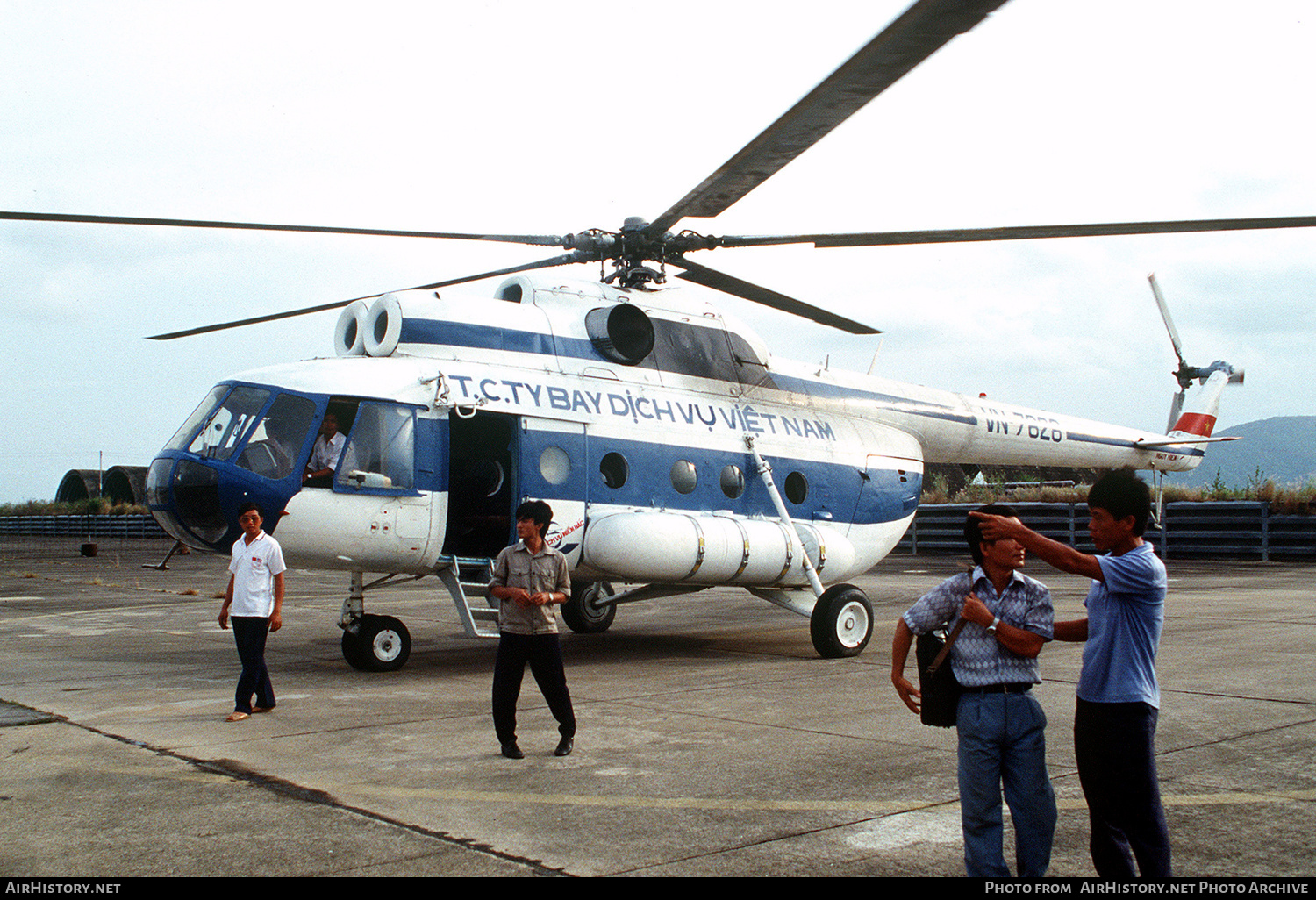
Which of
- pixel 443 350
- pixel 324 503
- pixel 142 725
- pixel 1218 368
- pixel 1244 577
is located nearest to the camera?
pixel 142 725


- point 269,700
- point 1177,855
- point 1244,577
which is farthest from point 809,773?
point 1244,577

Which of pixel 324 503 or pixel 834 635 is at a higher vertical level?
pixel 324 503

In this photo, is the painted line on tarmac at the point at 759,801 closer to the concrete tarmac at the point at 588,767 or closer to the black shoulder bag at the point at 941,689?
the concrete tarmac at the point at 588,767

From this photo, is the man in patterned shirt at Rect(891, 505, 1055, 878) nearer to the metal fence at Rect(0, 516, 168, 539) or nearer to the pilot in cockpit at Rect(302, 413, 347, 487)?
the pilot in cockpit at Rect(302, 413, 347, 487)

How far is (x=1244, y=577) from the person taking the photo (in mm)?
21188

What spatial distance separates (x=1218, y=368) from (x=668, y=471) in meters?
13.3

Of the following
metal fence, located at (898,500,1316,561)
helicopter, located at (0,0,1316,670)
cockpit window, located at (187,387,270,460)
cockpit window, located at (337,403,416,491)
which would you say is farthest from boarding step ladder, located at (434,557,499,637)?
metal fence, located at (898,500,1316,561)

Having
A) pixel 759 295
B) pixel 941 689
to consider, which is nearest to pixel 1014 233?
pixel 759 295

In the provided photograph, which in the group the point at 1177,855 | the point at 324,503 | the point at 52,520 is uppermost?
the point at 324,503

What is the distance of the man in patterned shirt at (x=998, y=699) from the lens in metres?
3.78

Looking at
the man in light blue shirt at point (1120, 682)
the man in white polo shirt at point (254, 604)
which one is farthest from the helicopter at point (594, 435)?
the man in light blue shirt at point (1120, 682)

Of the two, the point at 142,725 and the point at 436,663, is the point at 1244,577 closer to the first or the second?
the point at 436,663

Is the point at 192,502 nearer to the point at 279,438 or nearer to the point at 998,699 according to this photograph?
the point at 279,438

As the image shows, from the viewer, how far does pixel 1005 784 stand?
3.83 m
